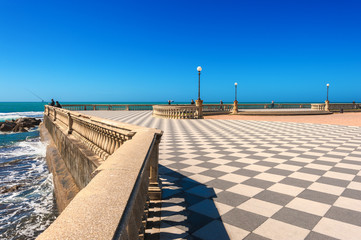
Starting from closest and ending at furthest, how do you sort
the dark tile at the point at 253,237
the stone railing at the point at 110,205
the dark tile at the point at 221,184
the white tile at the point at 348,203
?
the stone railing at the point at 110,205 < the dark tile at the point at 253,237 < the white tile at the point at 348,203 < the dark tile at the point at 221,184

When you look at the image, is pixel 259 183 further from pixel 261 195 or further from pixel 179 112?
pixel 179 112

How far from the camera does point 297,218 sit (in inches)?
131

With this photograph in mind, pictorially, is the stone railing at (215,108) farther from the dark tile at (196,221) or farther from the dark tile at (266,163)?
the dark tile at (196,221)

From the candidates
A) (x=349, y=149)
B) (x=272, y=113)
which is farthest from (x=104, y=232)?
(x=272, y=113)

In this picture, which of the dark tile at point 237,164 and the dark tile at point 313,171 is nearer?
the dark tile at point 313,171

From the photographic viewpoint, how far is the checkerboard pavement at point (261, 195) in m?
3.04

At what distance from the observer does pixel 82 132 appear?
779cm

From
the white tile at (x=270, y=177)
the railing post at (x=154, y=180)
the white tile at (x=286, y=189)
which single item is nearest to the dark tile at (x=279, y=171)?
the white tile at (x=270, y=177)

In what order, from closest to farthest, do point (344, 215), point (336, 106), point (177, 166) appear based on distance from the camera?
1. point (344, 215)
2. point (177, 166)
3. point (336, 106)

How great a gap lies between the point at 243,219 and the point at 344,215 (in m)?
1.51

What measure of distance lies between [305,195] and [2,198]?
28.4ft

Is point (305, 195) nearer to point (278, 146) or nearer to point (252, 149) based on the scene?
point (252, 149)

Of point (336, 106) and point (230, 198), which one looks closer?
point (230, 198)

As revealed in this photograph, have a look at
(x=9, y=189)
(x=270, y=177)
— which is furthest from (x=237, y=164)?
(x=9, y=189)
